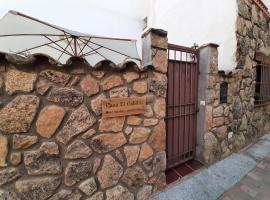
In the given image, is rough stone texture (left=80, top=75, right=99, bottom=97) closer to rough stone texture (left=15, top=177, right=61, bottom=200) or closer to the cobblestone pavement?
rough stone texture (left=15, top=177, right=61, bottom=200)

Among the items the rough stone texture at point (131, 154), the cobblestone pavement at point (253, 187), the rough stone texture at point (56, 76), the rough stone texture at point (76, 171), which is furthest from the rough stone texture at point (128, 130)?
the cobblestone pavement at point (253, 187)

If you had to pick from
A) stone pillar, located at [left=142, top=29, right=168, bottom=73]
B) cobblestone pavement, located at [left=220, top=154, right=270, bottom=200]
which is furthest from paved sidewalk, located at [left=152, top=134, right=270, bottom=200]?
stone pillar, located at [left=142, top=29, right=168, bottom=73]

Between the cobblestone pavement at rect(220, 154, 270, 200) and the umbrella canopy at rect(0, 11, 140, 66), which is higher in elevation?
the umbrella canopy at rect(0, 11, 140, 66)

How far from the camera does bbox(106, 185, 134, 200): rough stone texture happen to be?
1.83 meters

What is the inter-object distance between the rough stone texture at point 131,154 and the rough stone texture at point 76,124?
0.57 meters

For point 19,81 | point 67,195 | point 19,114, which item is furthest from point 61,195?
point 19,81

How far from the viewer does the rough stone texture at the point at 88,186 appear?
1.65 meters

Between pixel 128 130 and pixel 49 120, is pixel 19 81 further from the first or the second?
pixel 128 130

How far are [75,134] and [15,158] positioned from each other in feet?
1.61

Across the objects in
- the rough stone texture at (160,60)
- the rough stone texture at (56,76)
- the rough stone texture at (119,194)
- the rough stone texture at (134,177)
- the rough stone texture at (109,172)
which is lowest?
the rough stone texture at (119,194)

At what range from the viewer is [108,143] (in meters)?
1.75

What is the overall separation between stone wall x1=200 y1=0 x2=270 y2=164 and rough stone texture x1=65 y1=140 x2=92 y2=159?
2.15 m

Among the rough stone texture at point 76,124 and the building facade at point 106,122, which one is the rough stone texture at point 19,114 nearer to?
the building facade at point 106,122

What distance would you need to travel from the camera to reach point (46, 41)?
293 centimetres
